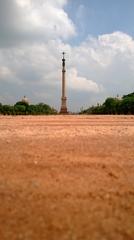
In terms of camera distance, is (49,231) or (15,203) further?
(15,203)

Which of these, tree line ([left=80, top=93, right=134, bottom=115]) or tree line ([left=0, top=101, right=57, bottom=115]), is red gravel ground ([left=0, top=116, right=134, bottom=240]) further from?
tree line ([left=0, top=101, right=57, bottom=115])

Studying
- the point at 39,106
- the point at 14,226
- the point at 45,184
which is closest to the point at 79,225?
the point at 14,226

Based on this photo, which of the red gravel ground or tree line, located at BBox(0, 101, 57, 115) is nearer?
the red gravel ground

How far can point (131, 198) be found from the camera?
296 inches

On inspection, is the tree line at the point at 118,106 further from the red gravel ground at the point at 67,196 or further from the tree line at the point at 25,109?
the red gravel ground at the point at 67,196

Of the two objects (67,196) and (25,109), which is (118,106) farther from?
(67,196)

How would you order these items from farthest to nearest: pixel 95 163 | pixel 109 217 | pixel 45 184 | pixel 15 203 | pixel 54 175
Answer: pixel 95 163
pixel 54 175
pixel 45 184
pixel 15 203
pixel 109 217

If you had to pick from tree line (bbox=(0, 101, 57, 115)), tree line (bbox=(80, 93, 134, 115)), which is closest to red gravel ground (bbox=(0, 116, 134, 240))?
tree line (bbox=(80, 93, 134, 115))

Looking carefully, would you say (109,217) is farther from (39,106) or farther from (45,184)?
(39,106)

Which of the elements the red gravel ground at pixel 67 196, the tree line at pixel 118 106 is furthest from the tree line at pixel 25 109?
the red gravel ground at pixel 67 196

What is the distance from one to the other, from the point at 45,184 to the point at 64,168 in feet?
5.34

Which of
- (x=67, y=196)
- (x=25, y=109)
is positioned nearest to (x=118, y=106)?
(x=25, y=109)

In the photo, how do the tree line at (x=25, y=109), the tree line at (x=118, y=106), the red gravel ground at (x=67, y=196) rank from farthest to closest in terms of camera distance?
1. the tree line at (x=25, y=109)
2. the tree line at (x=118, y=106)
3. the red gravel ground at (x=67, y=196)

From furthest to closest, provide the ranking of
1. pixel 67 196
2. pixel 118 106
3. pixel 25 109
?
pixel 25 109, pixel 118 106, pixel 67 196
